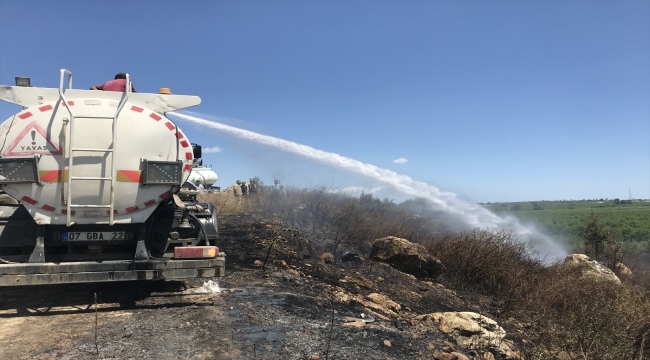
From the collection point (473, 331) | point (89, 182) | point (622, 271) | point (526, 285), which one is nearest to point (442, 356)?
point (473, 331)

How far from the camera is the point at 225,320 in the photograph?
5.25 metres

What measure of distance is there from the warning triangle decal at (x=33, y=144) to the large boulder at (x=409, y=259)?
26.5 ft

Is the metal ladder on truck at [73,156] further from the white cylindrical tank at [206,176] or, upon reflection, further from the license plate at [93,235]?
the white cylindrical tank at [206,176]

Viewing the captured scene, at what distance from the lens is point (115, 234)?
5609 millimetres

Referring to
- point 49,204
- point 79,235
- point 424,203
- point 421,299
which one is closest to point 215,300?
point 79,235

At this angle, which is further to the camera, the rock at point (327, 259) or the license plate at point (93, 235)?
the rock at point (327, 259)

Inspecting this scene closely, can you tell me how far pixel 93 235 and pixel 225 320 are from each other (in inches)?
81.5

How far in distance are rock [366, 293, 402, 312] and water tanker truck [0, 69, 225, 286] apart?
2.94 metres

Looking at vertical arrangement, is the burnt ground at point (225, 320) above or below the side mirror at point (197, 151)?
below

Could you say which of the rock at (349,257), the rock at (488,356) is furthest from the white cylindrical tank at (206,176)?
the rock at (488,356)

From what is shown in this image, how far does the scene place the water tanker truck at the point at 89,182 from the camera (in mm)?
5000

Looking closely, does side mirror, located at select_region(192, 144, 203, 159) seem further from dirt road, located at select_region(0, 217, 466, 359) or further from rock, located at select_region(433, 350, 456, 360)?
rock, located at select_region(433, 350, 456, 360)

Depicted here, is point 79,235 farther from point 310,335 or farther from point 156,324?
point 310,335

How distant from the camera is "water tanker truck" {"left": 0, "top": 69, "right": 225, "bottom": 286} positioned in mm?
5000
